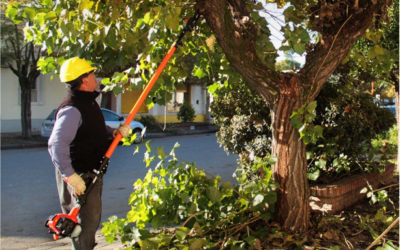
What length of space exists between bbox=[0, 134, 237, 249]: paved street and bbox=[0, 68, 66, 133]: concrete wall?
5371 mm

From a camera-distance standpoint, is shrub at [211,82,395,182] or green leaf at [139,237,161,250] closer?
green leaf at [139,237,161,250]

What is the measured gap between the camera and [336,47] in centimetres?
434

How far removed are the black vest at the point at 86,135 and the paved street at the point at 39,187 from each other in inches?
87.9

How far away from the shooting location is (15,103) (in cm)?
1927

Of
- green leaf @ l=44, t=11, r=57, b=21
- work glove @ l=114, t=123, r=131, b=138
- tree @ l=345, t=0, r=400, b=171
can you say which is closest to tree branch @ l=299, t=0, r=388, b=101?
tree @ l=345, t=0, r=400, b=171

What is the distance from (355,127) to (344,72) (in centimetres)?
98

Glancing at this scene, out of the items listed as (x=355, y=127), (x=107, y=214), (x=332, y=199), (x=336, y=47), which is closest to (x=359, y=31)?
(x=336, y=47)

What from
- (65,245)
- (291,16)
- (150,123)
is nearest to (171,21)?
(291,16)

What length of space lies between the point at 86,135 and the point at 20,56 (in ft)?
44.6

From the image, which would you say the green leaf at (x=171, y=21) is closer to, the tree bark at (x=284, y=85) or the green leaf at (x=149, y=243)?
the tree bark at (x=284, y=85)

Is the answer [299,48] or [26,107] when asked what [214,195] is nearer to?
[299,48]

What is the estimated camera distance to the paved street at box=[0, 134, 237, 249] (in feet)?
19.0

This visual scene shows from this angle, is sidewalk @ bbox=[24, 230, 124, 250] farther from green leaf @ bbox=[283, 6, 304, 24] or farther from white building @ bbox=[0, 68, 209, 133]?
white building @ bbox=[0, 68, 209, 133]

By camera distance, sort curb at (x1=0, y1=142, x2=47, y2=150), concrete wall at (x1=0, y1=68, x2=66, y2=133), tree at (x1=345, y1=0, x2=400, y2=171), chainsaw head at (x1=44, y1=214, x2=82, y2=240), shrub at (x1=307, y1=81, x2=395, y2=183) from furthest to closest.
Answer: concrete wall at (x1=0, y1=68, x2=66, y2=133) < curb at (x1=0, y1=142, x2=47, y2=150) < tree at (x1=345, y1=0, x2=400, y2=171) < shrub at (x1=307, y1=81, x2=395, y2=183) < chainsaw head at (x1=44, y1=214, x2=82, y2=240)
